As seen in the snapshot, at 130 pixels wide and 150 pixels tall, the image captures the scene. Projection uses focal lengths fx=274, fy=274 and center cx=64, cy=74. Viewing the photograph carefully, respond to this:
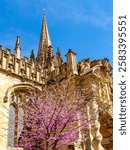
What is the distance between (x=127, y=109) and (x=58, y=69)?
11629 millimetres

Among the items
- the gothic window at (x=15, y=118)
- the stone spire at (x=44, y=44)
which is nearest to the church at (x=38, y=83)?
the gothic window at (x=15, y=118)

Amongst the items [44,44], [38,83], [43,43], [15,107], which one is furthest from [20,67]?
[43,43]

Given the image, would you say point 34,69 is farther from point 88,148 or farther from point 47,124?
point 47,124

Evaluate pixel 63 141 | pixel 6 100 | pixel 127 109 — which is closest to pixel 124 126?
pixel 127 109

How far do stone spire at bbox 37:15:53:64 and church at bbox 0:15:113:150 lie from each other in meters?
14.7

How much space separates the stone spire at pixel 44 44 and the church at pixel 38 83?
14.7m

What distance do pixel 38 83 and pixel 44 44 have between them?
20.5 meters

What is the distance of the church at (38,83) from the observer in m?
13.9

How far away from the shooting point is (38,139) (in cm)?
912

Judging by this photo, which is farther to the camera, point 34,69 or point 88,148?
point 34,69

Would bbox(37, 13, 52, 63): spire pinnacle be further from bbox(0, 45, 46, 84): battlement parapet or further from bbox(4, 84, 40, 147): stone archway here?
bbox(4, 84, 40, 147): stone archway

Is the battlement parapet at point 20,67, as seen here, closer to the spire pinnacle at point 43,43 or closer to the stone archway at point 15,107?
the stone archway at point 15,107

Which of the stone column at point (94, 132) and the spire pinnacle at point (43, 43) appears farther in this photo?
the spire pinnacle at point (43, 43)

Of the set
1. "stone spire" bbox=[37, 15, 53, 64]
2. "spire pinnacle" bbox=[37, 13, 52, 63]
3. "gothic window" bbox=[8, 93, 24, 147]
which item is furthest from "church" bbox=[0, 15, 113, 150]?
"spire pinnacle" bbox=[37, 13, 52, 63]
